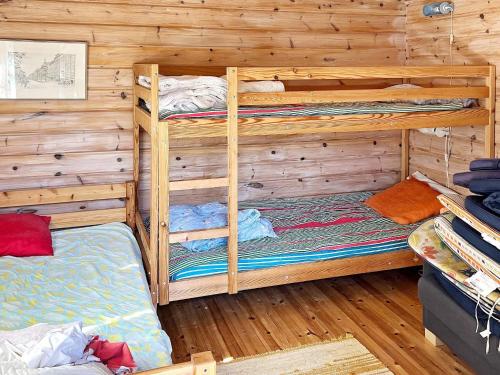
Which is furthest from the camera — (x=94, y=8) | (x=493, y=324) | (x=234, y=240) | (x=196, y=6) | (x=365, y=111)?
(x=196, y=6)

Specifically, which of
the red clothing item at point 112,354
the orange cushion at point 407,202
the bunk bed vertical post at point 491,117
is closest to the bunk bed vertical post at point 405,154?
the orange cushion at point 407,202

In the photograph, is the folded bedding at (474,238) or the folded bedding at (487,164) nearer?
the folded bedding at (474,238)

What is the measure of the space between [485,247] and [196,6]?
2.49m

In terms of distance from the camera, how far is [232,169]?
287 cm

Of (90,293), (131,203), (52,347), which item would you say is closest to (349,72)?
(131,203)

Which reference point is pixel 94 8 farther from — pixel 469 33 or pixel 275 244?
pixel 469 33

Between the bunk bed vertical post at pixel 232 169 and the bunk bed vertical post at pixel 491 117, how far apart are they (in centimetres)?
170

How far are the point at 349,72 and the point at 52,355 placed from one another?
2.21 m

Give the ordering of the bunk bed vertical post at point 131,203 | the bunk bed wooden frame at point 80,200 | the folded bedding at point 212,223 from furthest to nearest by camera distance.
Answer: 1. the bunk bed vertical post at point 131,203
2. the bunk bed wooden frame at point 80,200
3. the folded bedding at point 212,223

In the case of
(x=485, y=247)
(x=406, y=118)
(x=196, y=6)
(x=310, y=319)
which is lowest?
(x=310, y=319)

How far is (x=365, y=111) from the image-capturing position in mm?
3092

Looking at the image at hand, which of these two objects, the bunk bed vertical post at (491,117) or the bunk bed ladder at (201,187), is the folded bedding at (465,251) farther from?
the bunk bed vertical post at (491,117)

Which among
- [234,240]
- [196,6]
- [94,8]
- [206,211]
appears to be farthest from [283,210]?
[94,8]

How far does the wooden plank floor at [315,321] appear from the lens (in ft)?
8.51
